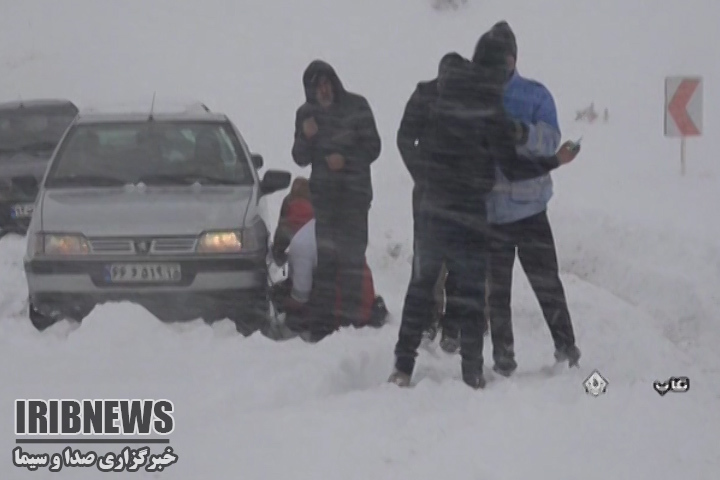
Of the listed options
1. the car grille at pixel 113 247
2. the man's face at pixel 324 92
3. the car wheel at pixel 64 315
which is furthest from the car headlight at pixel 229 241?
the man's face at pixel 324 92

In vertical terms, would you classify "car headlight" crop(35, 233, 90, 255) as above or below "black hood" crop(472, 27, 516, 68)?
below

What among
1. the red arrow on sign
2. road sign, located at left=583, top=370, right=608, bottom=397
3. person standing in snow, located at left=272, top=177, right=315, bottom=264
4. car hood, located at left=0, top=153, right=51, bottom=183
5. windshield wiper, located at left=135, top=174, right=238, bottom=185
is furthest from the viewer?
the red arrow on sign

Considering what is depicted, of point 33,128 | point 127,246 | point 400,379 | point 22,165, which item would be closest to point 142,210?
point 127,246

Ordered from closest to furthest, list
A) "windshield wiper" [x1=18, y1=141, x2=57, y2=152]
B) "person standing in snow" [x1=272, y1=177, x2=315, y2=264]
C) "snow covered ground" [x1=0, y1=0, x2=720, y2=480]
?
"snow covered ground" [x1=0, y1=0, x2=720, y2=480] → "person standing in snow" [x1=272, y1=177, x2=315, y2=264] → "windshield wiper" [x1=18, y1=141, x2=57, y2=152]

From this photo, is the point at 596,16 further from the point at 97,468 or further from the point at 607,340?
the point at 97,468

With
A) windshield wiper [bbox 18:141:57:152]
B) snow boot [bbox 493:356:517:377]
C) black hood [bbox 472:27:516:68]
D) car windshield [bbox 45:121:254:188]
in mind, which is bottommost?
snow boot [bbox 493:356:517:377]

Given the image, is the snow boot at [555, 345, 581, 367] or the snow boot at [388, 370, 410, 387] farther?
the snow boot at [555, 345, 581, 367]

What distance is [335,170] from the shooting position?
7910mm

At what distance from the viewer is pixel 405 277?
37.2 ft

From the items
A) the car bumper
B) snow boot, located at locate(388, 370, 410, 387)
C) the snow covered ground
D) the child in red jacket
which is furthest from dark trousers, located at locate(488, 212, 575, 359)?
the car bumper

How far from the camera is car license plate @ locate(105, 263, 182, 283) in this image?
7547 millimetres

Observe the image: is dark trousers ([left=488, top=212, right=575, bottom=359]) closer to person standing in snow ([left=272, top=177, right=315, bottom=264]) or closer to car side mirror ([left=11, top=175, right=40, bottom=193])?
person standing in snow ([left=272, top=177, right=315, bottom=264])

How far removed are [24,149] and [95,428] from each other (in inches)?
355

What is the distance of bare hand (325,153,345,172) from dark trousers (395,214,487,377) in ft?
4.87
